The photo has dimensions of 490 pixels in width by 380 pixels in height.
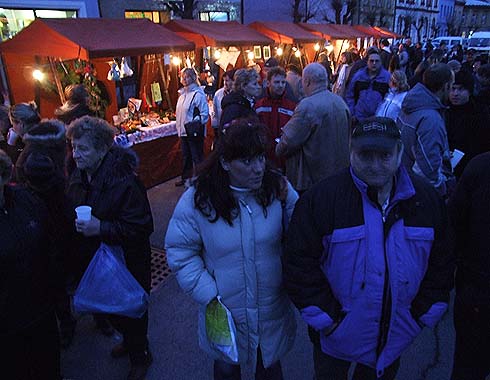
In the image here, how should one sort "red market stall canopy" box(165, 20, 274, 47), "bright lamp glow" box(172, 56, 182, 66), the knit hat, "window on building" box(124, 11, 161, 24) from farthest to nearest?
"window on building" box(124, 11, 161, 24) → "red market stall canopy" box(165, 20, 274, 47) → "bright lamp glow" box(172, 56, 182, 66) → the knit hat

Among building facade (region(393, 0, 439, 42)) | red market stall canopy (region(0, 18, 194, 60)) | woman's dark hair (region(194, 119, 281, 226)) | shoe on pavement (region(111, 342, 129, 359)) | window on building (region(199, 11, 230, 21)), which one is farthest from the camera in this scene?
building facade (region(393, 0, 439, 42))

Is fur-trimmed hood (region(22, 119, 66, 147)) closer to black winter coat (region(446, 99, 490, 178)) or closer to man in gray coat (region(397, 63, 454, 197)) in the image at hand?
man in gray coat (region(397, 63, 454, 197))

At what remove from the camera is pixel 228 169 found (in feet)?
6.06

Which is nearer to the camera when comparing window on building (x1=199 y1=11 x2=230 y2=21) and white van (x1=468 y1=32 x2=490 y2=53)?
window on building (x1=199 y1=11 x2=230 y2=21)

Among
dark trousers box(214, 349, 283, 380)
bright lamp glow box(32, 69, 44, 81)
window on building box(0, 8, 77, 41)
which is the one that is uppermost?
window on building box(0, 8, 77, 41)

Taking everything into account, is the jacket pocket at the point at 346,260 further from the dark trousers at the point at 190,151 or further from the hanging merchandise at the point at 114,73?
the hanging merchandise at the point at 114,73

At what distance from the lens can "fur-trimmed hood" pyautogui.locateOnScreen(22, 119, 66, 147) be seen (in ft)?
9.84

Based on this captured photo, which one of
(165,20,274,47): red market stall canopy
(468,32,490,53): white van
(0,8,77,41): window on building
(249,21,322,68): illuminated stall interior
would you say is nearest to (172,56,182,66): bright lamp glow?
(165,20,274,47): red market stall canopy

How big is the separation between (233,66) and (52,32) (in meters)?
5.86

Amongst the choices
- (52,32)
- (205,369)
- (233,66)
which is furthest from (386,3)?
(205,369)

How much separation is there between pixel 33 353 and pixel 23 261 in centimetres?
60

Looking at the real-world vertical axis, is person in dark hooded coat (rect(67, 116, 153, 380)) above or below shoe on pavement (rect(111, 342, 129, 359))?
above

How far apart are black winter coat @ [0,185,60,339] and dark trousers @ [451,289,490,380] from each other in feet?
7.48

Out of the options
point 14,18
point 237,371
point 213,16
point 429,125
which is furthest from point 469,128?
point 213,16
